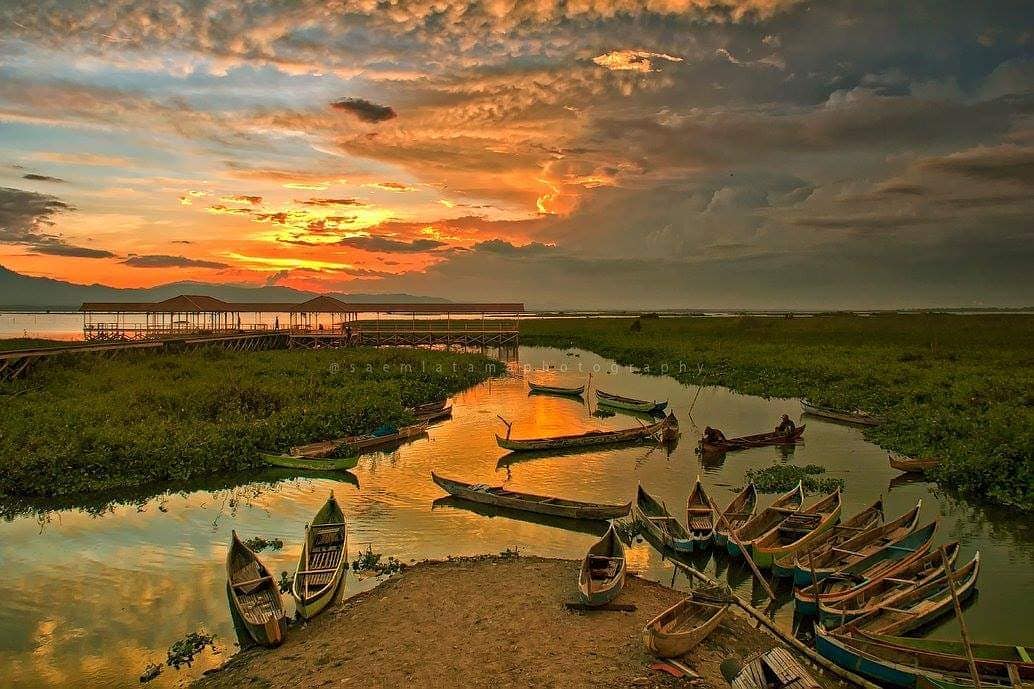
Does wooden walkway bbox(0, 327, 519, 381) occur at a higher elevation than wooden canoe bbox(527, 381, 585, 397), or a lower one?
higher

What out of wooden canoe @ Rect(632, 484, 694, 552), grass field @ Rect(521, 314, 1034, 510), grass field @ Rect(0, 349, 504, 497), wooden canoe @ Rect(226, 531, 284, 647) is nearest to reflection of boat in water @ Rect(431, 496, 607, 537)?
wooden canoe @ Rect(632, 484, 694, 552)

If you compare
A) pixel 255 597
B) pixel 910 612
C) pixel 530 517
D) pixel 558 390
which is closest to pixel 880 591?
pixel 910 612

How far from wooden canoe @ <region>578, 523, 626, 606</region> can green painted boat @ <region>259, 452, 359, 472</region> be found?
10.9m

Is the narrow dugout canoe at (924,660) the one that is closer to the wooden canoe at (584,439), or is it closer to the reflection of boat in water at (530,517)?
the reflection of boat in water at (530,517)

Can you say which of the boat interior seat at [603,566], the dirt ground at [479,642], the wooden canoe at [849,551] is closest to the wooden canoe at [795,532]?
the wooden canoe at [849,551]

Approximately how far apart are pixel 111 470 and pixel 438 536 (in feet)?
36.4

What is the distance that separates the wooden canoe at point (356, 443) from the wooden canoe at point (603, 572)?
12312 millimetres

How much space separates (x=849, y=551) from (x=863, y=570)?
44 cm

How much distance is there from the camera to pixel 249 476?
68.6ft

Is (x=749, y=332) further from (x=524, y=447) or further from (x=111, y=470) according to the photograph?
(x=111, y=470)

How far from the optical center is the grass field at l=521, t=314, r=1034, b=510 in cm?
1919

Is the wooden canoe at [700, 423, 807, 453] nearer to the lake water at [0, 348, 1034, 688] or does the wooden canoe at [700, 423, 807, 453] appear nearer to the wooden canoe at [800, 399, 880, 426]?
the lake water at [0, 348, 1034, 688]

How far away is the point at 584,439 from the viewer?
25.0m

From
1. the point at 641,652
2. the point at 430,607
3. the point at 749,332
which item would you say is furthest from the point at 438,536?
the point at 749,332
